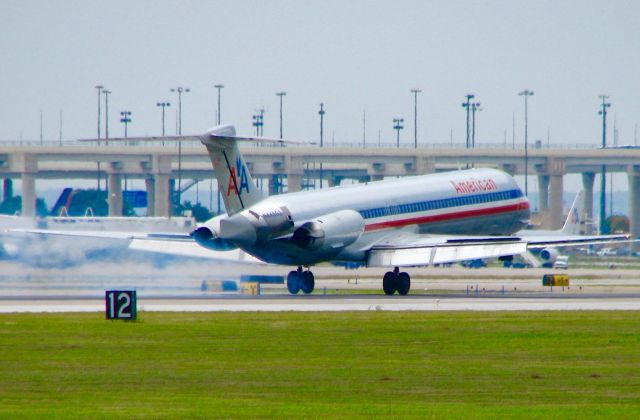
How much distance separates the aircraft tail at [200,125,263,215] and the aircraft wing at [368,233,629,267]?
7.35 meters

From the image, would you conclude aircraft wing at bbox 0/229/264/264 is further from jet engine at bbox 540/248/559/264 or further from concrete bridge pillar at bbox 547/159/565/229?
concrete bridge pillar at bbox 547/159/565/229

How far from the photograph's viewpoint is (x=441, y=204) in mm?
71250

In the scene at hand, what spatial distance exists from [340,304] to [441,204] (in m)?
16.1

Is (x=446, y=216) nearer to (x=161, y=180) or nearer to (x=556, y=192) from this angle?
(x=161, y=180)

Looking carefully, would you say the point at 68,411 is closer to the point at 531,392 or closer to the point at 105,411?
the point at 105,411

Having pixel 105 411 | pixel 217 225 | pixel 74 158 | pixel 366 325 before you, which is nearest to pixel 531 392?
pixel 105 411

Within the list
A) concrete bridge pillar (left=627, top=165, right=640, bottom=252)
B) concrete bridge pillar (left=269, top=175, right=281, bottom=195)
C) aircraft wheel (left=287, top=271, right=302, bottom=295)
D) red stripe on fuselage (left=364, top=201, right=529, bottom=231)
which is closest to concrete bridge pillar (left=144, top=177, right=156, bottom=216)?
concrete bridge pillar (left=269, top=175, right=281, bottom=195)

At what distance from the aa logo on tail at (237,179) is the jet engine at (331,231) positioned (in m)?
2.96

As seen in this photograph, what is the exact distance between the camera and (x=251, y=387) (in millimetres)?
30719

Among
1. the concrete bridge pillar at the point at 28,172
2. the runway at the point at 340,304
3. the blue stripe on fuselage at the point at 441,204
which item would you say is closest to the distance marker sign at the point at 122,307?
the runway at the point at 340,304

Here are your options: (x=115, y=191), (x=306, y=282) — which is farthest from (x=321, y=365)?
(x=115, y=191)

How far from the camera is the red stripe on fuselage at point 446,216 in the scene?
6806 cm

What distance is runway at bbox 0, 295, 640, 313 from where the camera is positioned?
53062 mm

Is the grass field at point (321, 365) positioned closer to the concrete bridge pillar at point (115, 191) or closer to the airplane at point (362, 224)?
the airplane at point (362, 224)
